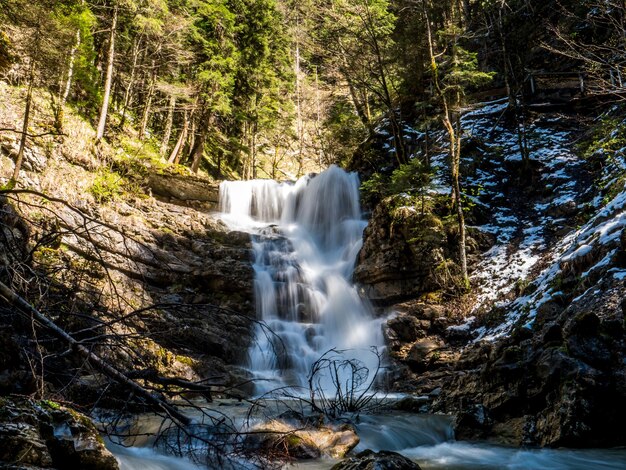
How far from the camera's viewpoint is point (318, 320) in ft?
47.8

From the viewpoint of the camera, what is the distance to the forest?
3.70 metres

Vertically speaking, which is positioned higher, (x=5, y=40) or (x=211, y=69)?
(x=211, y=69)

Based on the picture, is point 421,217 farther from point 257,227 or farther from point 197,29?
point 197,29

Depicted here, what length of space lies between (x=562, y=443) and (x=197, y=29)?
23459mm

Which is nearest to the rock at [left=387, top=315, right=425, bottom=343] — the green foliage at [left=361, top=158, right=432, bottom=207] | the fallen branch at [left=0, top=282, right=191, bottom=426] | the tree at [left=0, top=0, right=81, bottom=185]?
the green foliage at [left=361, top=158, right=432, bottom=207]

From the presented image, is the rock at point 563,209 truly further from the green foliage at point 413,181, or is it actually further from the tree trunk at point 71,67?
the tree trunk at point 71,67

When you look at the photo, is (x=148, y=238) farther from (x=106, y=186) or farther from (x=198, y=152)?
(x=198, y=152)

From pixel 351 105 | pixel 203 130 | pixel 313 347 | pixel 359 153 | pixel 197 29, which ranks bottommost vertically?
pixel 313 347

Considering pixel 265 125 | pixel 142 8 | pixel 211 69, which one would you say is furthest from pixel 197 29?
pixel 265 125

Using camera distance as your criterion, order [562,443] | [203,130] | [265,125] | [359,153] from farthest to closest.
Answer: [265,125] → [203,130] → [359,153] → [562,443]

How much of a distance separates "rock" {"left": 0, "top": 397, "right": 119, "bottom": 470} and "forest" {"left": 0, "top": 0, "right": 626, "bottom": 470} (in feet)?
0.05

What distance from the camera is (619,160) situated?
40.5 ft

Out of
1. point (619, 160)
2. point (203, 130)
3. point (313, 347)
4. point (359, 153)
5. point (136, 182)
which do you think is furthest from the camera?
point (203, 130)

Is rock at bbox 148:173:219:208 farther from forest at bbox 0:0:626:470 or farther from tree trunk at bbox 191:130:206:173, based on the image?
tree trunk at bbox 191:130:206:173
